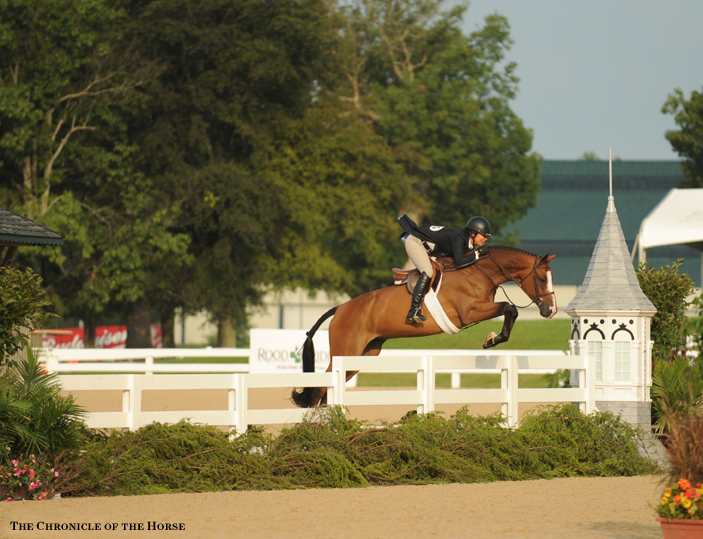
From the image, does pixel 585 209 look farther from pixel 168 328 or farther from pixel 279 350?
pixel 279 350

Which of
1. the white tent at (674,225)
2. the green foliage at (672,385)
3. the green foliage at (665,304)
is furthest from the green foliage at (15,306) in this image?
the white tent at (674,225)

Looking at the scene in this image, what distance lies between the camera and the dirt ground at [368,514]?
6816 mm

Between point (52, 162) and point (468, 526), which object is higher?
point (52, 162)

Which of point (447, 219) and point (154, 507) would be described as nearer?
point (154, 507)

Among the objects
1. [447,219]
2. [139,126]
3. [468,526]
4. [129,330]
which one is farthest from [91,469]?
[447,219]

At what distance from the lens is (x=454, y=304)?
11156mm

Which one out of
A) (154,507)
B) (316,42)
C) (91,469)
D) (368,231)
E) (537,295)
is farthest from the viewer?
(368,231)

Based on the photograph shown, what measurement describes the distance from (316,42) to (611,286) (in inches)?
970

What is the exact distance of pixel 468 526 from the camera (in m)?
7.15

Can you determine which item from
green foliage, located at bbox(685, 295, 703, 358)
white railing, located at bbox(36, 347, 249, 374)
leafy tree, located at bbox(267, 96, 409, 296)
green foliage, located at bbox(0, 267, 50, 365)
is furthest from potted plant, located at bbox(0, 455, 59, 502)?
leafy tree, located at bbox(267, 96, 409, 296)

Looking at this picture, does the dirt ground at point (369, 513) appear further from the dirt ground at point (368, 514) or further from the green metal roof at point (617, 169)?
the green metal roof at point (617, 169)

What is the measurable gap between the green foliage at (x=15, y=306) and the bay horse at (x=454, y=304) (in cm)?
331

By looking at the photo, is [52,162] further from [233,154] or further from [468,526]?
[468,526]

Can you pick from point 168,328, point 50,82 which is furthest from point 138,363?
point 168,328
